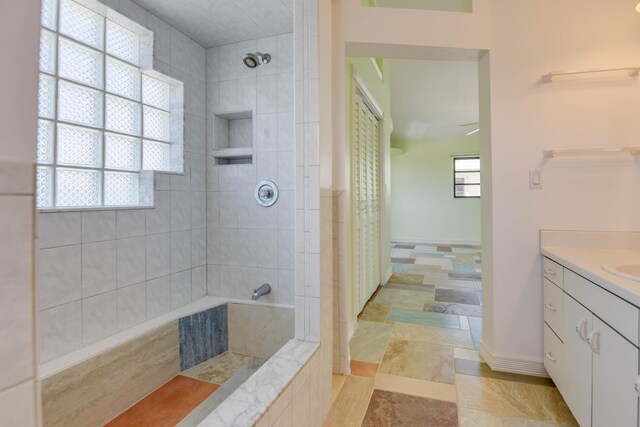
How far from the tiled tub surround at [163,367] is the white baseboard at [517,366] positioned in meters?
1.38

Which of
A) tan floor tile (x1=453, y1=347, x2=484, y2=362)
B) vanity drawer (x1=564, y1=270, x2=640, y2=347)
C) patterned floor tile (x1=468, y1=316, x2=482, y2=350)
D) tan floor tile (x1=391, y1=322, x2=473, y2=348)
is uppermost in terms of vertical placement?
vanity drawer (x1=564, y1=270, x2=640, y2=347)

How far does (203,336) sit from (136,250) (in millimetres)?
780

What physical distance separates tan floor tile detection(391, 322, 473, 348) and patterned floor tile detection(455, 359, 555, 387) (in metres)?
0.26

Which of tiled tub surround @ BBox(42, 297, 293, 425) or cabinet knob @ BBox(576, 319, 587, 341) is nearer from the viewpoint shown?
cabinet knob @ BBox(576, 319, 587, 341)

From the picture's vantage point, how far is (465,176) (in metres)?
7.57

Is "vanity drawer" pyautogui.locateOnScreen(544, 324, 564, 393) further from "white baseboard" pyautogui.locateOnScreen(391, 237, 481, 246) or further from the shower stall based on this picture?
"white baseboard" pyautogui.locateOnScreen(391, 237, 481, 246)

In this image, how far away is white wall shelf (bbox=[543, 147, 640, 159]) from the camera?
1.74 metres

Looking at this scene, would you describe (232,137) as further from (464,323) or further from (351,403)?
(464,323)

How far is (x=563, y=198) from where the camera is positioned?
1.88 meters

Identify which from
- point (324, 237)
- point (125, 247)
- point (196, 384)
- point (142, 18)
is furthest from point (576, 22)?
point (196, 384)

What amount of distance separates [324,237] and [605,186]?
164 cm

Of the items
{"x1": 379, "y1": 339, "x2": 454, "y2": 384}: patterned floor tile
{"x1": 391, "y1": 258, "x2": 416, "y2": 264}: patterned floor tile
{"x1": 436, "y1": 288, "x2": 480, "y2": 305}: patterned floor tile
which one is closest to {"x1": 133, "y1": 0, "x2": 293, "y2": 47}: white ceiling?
{"x1": 379, "y1": 339, "x2": 454, "y2": 384}: patterned floor tile

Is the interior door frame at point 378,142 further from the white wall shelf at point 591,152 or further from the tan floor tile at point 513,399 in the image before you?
the white wall shelf at point 591,152

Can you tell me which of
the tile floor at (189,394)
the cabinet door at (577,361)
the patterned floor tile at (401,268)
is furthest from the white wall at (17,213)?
the patterned floor tile at (401,268)
